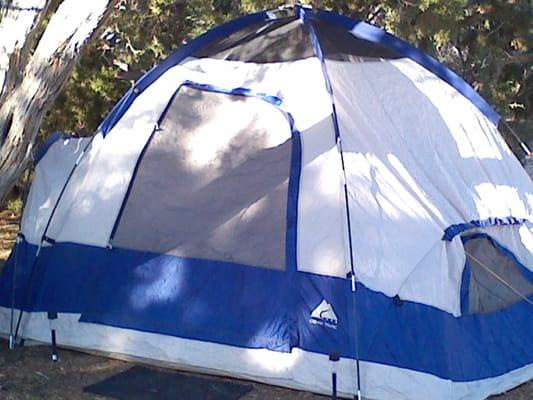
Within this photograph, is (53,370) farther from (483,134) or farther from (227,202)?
(483,134)

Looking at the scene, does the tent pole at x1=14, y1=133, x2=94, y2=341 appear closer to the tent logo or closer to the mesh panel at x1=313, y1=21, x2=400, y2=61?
the mesh panel at x1=313, y1=21, x2=400, y2=61

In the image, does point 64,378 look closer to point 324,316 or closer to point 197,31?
point 324,316

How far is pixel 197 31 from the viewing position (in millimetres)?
7664

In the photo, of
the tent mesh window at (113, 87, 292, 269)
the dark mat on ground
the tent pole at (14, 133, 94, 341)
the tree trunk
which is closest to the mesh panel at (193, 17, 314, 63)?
the tent mesh window at (113, 87, 292, 269)

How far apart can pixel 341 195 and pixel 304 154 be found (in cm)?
34

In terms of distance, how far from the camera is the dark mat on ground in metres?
4.69

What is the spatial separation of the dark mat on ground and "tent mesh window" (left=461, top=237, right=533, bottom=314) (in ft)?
4.16

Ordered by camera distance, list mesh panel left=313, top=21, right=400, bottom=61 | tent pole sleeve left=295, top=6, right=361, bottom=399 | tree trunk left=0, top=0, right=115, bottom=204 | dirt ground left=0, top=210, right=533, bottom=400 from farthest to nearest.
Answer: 1. mesh panel left=313, top=21, right=400, bottom=61
2. dirt ground left=0, top=210, right=533, bottom=400
3. tent pole sleeve left=295, top=6, right=361, bottom=399
4. tree trunk left=0, top=0, right=115, bottom=204

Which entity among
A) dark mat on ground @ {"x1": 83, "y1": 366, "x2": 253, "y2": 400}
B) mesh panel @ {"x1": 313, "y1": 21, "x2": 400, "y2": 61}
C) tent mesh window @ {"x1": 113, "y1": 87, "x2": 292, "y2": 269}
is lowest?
dark mat on ground @ {"x1": 83, "y1": 366, "x2": 253, "y2": 400}

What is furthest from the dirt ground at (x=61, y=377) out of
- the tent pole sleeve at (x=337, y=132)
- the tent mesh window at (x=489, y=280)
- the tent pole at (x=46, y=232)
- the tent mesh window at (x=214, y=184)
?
the tent mesh window at (x=214, y=184)

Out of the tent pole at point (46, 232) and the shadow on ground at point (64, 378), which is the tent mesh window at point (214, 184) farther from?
the shadow on ground at point (64, 378)

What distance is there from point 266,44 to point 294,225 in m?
1.17

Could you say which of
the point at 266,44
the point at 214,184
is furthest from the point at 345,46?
the point at 214,184

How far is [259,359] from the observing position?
480 centimetres
